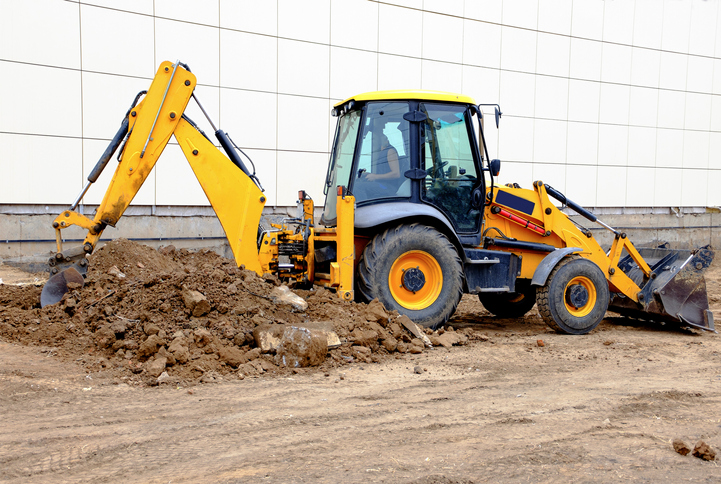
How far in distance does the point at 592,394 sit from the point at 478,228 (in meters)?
2.84

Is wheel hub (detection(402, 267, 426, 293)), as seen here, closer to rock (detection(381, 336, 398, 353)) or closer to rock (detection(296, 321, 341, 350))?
rock (detection(381, 336, 398, 353))

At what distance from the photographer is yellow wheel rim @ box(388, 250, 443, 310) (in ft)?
21.6

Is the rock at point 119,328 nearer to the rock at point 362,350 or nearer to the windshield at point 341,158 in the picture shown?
the rock at point 362,350

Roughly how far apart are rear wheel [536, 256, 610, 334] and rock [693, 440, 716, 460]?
353cm

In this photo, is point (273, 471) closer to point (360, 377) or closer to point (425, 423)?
point (425, 423)

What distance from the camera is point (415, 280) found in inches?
261

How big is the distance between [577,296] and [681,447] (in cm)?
377

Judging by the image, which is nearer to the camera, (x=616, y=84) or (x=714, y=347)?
(x=714, y=347)

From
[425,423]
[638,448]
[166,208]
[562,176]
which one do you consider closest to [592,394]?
[638,448]

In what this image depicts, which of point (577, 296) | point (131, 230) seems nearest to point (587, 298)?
point (577, 296)

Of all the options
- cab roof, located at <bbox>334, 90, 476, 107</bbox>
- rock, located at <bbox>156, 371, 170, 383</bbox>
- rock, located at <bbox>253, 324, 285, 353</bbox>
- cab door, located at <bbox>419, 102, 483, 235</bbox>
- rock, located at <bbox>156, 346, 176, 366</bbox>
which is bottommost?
rock, located at <bbox>156, 371, 170, 383</bbox>

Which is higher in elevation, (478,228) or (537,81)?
→ (537,81)

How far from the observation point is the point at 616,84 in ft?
56.5

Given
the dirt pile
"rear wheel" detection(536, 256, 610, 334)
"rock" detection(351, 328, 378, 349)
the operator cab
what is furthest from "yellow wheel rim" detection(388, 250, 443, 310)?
"rear wheel" detection(536, 256, 610, 334)
